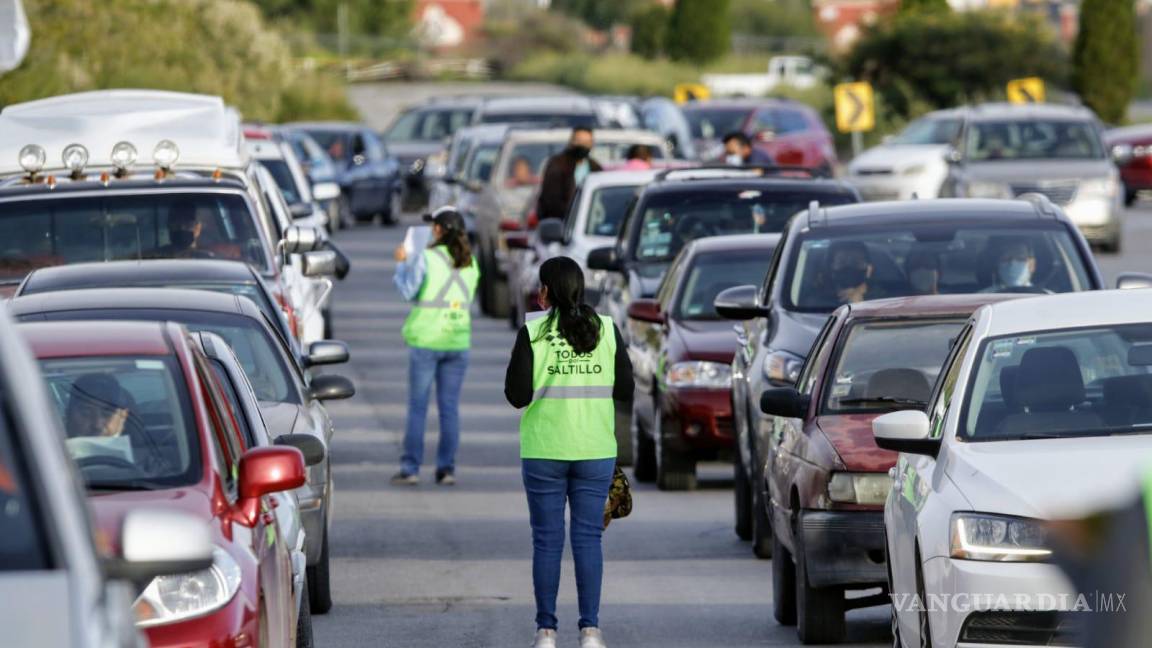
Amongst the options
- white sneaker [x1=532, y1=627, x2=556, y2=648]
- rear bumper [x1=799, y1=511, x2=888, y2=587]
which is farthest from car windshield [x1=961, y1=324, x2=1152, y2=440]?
white sneaker [x1=532, y1=627, x2=556, y2=648]

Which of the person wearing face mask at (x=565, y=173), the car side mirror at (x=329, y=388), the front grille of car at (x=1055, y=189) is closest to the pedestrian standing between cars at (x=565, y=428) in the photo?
the car side mirror at (x=329, y=388)

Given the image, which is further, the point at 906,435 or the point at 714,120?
the point at 714,120

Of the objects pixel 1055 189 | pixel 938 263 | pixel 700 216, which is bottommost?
pixel 1055 189

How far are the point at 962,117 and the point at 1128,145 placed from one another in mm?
8129

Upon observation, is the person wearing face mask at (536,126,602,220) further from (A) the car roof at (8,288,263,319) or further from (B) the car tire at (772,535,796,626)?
(B) the car tire at (772,535,796,626)

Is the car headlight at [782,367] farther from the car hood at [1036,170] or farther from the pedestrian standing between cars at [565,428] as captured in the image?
the car hood at [1036,170]

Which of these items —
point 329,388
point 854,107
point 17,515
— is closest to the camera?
point 17,515

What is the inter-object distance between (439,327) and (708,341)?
167 centimetres

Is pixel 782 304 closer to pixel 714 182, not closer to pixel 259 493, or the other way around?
pixel 714 182

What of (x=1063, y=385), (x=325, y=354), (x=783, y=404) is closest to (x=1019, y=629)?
(x=1063, y=385)

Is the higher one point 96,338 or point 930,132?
point 96,338

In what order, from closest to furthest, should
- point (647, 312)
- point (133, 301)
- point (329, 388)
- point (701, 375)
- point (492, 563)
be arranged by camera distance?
point (133, 301) < point (329, 388) < point (492, 563) < point (701, 375) < point (647, 312)

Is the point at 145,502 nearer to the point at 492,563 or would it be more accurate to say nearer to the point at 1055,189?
the point at 492,563

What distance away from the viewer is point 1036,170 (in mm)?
31828
